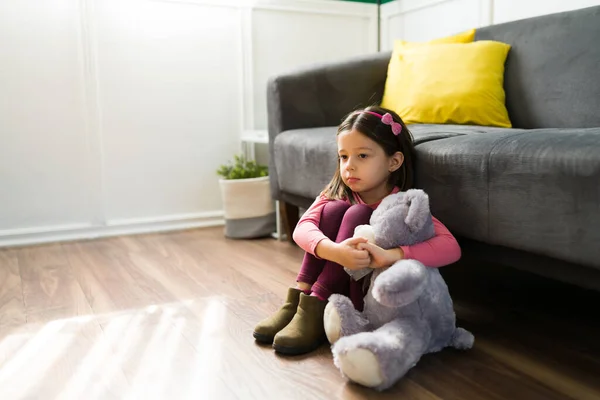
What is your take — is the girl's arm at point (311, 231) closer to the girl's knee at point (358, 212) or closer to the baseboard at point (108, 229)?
the girl's knee at point (358, 212)

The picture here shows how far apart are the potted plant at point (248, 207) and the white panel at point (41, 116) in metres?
0.62

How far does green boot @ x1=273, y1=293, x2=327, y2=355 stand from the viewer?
120cm

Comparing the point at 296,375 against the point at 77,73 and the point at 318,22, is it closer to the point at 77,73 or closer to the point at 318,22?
the point at 77,73

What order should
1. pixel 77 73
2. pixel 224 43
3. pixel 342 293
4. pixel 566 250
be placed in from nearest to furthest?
1. pixel 566 250
2. pixel 342 293
3. pixel 77 73
4. pixel 224 43

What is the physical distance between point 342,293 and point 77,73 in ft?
5.38

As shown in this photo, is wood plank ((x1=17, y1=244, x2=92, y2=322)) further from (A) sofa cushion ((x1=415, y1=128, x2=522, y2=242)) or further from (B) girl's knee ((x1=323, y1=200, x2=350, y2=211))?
(A) sofa cushion ((x1=415, y1=128, x2=522, y2=242))

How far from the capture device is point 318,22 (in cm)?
289

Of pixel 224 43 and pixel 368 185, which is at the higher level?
pixel 224 43

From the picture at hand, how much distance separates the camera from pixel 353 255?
45.3 inches

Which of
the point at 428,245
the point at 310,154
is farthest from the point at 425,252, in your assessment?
the point at 310,154

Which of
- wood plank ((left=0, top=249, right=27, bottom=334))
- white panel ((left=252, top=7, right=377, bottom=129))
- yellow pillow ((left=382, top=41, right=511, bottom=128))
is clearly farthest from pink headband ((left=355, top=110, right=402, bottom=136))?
white panel ((left=252, top=7, right=377, bottom=129))

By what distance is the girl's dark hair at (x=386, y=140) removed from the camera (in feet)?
4.26

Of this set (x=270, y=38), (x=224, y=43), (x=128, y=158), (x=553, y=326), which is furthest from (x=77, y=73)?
(x=553, y=326)

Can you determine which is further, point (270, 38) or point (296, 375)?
point (270, 38)
